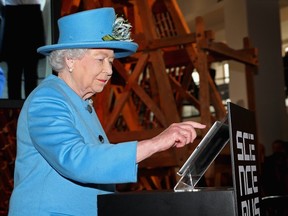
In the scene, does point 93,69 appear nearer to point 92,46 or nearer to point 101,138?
point 92,46

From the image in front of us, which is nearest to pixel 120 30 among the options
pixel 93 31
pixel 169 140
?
pixel 93 31

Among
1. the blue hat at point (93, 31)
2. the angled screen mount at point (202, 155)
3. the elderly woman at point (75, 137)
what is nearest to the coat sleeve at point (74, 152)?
the elderly woman at point (75, 137)

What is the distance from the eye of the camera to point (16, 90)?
2.49 meters

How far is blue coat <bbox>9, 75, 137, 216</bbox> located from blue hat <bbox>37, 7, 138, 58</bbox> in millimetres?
120

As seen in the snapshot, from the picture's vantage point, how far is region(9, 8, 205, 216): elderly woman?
4.04 feet

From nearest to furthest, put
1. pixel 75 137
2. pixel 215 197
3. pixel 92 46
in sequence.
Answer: pixel 215 197
pixel 75 137
pixel 92 46

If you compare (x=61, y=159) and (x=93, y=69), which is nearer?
(x=61, y=159)

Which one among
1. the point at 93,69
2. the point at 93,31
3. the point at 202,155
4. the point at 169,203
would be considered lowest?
the point at 169,203

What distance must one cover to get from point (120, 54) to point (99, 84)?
233 mm

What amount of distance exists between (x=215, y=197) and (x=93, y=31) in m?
0.59

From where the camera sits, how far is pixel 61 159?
4.07 ft

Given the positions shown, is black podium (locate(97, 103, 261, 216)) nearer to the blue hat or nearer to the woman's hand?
the woman's hand

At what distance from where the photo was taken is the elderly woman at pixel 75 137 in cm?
123

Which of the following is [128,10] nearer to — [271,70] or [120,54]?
[271,70]
